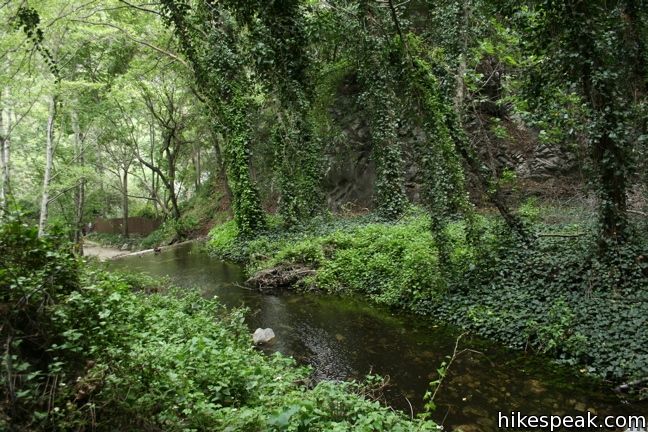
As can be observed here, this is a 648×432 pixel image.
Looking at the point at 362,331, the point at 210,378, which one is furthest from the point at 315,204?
the point at 210,378

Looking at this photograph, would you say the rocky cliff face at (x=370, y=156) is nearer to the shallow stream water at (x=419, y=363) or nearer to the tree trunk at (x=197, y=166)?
the shallow stream water at (x=419, y=363)

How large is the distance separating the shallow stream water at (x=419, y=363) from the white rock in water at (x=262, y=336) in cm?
17

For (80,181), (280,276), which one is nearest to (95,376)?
(280,276)

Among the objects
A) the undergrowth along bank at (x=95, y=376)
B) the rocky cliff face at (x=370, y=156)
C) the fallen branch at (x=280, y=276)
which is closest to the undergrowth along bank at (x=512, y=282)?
the fallen branch at (x=280, y=276)

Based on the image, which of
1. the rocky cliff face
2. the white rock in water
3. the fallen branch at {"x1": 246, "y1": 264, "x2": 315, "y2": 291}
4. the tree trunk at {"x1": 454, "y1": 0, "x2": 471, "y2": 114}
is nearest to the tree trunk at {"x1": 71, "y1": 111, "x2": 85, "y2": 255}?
the fallen branch at {"x1": 246, "y1": 264, "x2": 315, "y2": 291}

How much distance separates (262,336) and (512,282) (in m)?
5.09

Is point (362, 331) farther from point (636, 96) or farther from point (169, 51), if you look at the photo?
point (169, 51)

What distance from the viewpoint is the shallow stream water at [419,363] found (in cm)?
514

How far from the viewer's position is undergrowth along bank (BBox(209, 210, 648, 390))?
20.3 feet

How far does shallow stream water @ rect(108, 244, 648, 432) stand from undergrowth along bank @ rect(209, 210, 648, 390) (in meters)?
0.43

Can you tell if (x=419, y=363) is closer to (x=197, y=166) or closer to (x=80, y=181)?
(x=80, y=181)

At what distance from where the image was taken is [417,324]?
817cm

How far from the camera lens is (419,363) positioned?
21.3ft

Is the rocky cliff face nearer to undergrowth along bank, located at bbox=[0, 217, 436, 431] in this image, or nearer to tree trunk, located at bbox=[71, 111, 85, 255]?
tree trunk, located at bbox=[71, 111, 85, 255]
